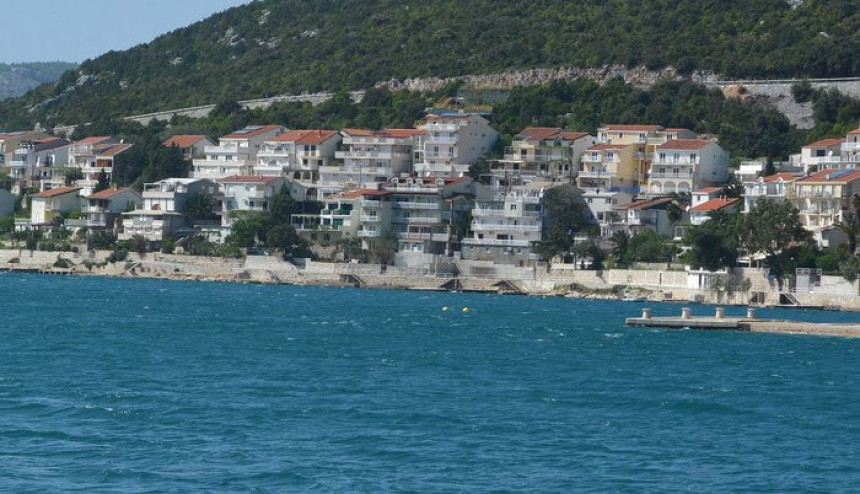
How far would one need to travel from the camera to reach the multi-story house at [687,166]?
9600 cm

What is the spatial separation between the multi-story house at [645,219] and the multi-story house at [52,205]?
1312 inches

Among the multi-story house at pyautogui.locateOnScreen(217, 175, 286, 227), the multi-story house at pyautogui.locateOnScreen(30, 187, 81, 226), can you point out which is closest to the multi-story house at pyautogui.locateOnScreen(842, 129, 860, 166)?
the multi-story house at pyautogui.locateOnScreen(217, 175, 286, 227)

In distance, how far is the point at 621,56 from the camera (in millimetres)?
119875

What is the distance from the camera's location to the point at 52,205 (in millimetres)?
107688

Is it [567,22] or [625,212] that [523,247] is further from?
[567,22]

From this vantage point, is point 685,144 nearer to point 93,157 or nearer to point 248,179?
point 248,179

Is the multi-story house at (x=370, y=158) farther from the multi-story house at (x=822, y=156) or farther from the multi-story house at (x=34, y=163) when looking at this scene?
the multi-story house at (x=822, y=156)

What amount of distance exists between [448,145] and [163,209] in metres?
15.9

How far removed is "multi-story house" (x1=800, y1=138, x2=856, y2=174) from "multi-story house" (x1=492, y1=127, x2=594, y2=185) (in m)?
13.1

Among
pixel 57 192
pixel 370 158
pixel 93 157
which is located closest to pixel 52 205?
pixel 57 192

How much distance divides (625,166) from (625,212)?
736cm

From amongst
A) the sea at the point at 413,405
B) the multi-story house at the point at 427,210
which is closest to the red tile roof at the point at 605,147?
the multi-story house at the point at 427,210

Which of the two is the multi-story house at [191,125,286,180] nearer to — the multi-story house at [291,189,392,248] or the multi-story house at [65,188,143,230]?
the multi-story house at [65,188,143,230]

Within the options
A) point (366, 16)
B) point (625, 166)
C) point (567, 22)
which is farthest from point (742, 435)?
point (366, 16)
